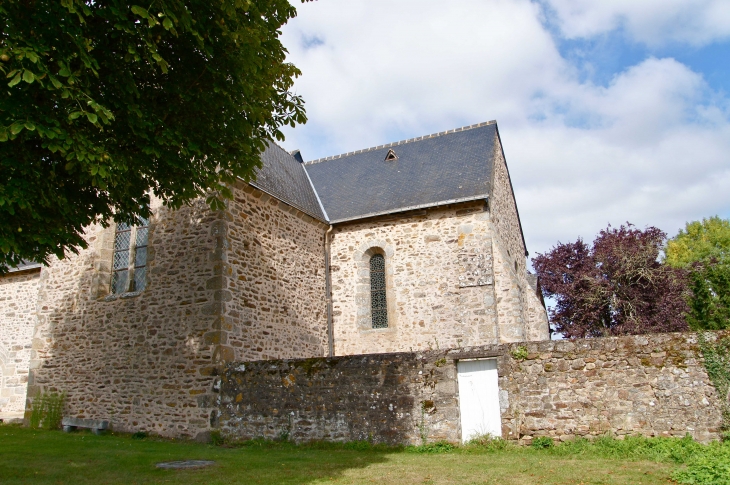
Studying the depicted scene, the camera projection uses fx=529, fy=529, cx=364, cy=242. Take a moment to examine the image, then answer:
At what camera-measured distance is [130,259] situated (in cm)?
1179

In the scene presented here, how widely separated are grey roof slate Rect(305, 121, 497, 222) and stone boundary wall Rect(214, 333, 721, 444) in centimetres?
565

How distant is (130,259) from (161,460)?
535 cm

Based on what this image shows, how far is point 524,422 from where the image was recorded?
7.89 meters

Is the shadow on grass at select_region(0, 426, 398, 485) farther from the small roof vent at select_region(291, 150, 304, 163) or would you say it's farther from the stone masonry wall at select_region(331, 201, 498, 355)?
the small roof vent at select_region(291, 150, 304, 163)

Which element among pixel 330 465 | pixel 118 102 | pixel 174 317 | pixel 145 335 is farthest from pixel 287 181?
pixel 118 102

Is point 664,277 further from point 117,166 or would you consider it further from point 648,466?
point 117,166

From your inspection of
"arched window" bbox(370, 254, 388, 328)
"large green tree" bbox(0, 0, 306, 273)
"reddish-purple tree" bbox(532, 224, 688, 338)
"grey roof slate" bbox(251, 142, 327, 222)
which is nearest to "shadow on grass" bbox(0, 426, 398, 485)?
"large green tree" bbox(0, 0, 306, 273)

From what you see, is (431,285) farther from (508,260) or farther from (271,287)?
(271,287)

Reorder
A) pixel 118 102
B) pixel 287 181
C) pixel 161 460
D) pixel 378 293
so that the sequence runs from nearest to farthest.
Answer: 1. pixel 118 102
2. pixel 161 460
3. pixel 378 293
4. pixel 287 181

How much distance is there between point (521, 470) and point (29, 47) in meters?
6.75

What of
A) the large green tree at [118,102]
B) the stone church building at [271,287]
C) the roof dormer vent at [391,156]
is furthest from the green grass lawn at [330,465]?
the roof dormer vent at [391,156]

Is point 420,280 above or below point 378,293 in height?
above

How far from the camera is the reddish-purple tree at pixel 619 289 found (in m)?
16.7

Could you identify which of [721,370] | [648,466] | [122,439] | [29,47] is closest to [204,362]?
[122,439]
